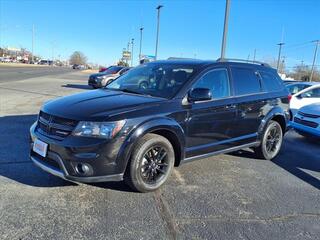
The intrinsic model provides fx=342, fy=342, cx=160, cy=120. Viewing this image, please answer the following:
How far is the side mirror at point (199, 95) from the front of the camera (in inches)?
186

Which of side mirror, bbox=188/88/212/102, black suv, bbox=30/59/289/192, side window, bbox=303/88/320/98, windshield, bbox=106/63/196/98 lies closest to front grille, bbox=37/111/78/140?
black suv, bbox=30/59/289/192

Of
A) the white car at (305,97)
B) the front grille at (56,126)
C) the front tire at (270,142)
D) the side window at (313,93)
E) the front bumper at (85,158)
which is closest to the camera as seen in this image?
the front bumper at (85,158)

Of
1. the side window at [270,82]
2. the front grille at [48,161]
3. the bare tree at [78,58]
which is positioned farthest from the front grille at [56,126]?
the bare tree at [78,58]

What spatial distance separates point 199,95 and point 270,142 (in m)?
2.70

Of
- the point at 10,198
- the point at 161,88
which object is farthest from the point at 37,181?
the point at 161,88

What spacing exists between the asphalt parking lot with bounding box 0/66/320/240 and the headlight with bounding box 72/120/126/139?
84cm

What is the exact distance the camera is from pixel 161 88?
5090 mm

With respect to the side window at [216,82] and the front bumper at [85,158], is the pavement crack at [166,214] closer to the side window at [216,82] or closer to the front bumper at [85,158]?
the front bumper at [85,158]

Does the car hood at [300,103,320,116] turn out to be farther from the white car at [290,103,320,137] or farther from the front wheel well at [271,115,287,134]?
the front wheel well at [271,115,287,134]

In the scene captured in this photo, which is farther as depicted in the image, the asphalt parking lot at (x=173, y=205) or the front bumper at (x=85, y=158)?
the front bumper at (x=85, y=158)

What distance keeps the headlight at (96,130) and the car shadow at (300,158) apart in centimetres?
339

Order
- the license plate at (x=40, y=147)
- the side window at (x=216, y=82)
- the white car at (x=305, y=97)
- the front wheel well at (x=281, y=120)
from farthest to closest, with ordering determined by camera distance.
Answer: the white car at (x=305, y=97) → the front wheel well at (x=281, y=120) → the side window at (x=216, y=82) → the license plate at (x=40, y=147)

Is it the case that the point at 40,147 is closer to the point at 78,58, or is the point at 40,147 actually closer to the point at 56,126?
the point at 56,126

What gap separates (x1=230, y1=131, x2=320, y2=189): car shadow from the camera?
5.84 meters
